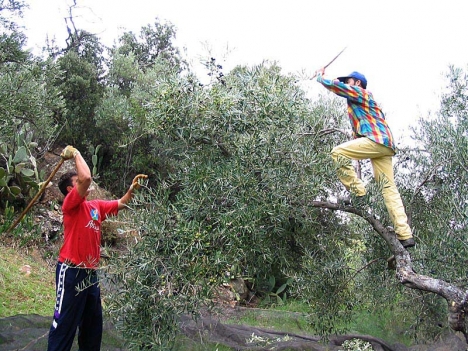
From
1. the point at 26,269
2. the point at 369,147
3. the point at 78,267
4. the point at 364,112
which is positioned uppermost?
the point at 364,112

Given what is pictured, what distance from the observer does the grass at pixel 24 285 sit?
783cm

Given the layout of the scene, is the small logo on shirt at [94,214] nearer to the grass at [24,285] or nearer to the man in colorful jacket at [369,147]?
the man in colorful jacket at [369,147]

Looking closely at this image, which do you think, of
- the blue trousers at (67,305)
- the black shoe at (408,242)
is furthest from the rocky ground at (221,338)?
the black shoe at (408,242)

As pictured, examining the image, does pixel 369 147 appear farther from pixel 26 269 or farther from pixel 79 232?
pixel 26 269

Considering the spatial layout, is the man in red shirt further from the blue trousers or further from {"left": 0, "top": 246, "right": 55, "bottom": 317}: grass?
{"left": 0, "top": 246, "right": 55, "bottom": 317}: grass

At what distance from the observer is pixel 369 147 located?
4.67m

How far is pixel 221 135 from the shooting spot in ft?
13.7

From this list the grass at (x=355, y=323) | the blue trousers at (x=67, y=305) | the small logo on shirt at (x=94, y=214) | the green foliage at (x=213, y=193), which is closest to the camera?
the green foliage at (x=213, y=193)

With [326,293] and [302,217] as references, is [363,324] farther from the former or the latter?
[302,217]

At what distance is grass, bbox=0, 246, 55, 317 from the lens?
25.7 ft

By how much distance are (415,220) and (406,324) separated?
2197mm

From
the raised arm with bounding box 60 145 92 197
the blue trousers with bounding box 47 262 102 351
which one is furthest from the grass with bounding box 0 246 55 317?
the raised arm with bounding box 60 145 92 197

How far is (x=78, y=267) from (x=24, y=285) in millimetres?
4725

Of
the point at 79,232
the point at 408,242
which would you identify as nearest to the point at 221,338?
the point at 79,232
